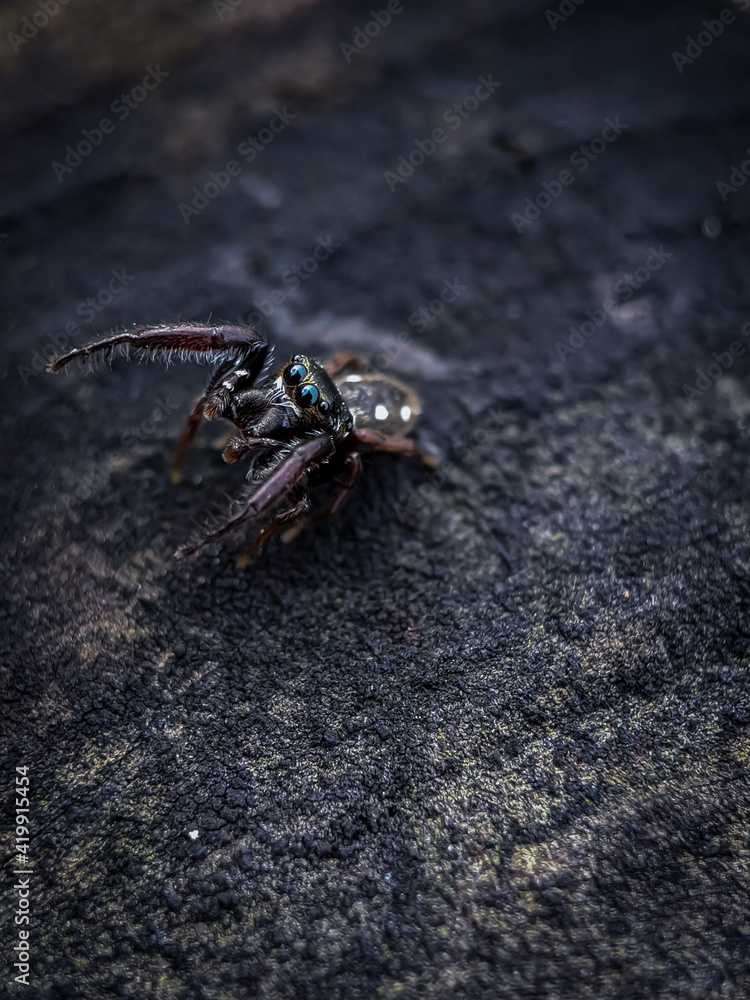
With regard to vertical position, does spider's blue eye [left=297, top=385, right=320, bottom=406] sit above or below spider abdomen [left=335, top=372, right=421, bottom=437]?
above

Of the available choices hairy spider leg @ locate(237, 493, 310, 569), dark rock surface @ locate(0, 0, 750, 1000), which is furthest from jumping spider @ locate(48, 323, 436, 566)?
dark rock surface @ locate(0, 0, 750, 1000)

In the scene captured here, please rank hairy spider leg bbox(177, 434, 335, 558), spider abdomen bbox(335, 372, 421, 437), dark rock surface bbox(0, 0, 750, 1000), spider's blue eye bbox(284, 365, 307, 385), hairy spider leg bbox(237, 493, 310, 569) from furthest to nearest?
1. spider abdomen bbox(335, 372, 421, 437)
2. spider's blue eye bbox(284, 365, 307, 385)
3. hairy spider leg bbox(237, 493, 310, 569)
4. hairy spider leg bbox(177, 434, 335, 558)
5. dark rock surface bbox(0, 0, 750, 1000)

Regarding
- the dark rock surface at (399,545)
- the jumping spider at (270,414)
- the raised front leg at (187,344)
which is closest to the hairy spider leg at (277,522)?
the jumping spider at (270,414)

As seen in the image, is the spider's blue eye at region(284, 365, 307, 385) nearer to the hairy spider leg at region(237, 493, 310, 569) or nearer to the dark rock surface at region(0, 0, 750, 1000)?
the hairy spider leg at region(237, 493, 310, 569)

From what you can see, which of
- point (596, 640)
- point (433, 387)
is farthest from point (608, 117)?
point (596, 640)

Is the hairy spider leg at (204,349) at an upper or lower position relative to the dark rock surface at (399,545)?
upper

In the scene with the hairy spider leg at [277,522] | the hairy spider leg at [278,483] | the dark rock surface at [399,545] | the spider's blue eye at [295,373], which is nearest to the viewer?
the dark rock surface at [399,545]

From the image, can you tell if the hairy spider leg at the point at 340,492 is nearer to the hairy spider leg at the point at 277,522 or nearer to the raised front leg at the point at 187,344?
the hairy spider leg at the point at 277,522
